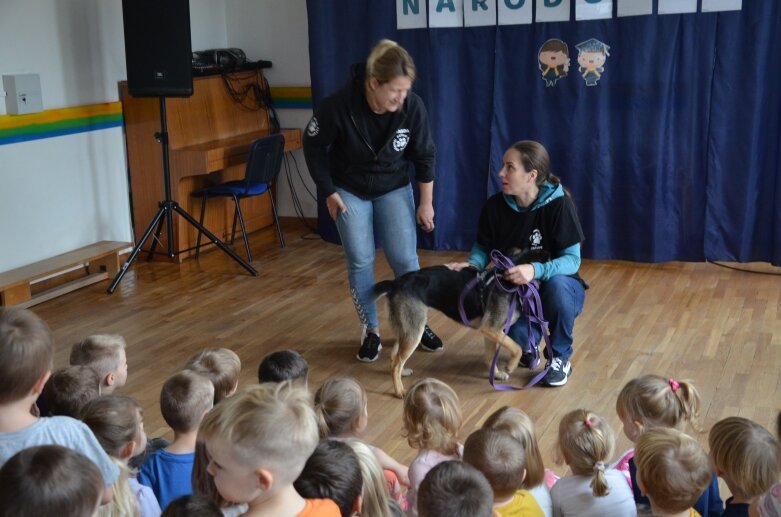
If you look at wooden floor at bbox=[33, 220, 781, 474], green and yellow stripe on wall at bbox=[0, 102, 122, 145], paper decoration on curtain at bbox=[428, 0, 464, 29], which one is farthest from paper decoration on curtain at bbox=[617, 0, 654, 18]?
green and yellow stripe on wall at bbox=[0, 102, 122, 145]

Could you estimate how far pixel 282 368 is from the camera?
2660mm

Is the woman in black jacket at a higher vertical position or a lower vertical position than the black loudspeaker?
lower

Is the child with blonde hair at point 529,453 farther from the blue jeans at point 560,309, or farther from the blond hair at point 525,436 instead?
the blue jeans at point 560,309

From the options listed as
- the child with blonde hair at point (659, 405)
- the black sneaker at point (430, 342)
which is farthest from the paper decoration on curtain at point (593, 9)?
the child with blonde hair at point (659, 405)

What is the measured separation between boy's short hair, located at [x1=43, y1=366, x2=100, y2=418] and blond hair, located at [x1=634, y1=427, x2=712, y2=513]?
141 cm

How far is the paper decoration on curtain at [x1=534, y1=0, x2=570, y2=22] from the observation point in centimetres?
557

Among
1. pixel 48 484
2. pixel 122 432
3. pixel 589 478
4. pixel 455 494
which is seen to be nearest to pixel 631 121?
pixel 589 478

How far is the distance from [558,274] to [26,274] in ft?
10.2

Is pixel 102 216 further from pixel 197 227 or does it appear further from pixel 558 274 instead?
pixel 558 274

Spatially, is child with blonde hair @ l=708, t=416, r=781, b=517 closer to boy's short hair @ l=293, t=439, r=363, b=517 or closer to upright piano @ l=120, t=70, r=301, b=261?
boy's short hair @ l=293, t=439, r=363, b=517

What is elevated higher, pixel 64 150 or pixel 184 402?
pixel 64 150

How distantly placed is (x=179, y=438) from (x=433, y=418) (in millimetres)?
662

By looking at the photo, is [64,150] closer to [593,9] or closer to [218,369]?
[593,9]

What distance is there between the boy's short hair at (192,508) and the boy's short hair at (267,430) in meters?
0.10
